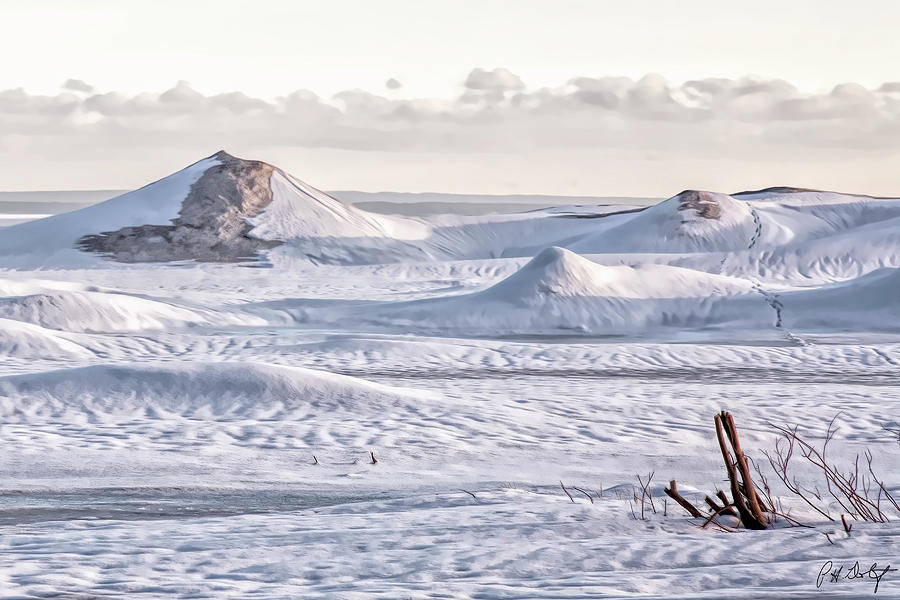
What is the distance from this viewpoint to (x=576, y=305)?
28.3 m

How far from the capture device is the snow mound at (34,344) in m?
19.6

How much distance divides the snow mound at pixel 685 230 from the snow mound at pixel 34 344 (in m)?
36.5

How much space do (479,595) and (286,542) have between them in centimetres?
170

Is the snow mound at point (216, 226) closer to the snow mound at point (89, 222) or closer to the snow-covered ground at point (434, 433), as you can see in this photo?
the snow mound at point (89, 222)

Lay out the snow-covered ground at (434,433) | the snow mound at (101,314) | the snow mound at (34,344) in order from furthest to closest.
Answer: the snow mound at (101,314) < the snow mound at (34,344) < the snow-covered ground at (434,433)

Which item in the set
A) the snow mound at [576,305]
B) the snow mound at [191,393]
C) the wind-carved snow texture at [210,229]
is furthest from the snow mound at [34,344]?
the wind-carved snow texture at [210,229]

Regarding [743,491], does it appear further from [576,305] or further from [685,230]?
[685,230]

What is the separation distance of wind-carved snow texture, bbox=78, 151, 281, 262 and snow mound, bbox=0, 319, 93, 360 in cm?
3309

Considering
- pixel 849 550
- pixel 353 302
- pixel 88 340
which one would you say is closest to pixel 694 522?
pixel 849 550

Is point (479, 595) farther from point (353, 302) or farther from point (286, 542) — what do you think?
point (353, 302)

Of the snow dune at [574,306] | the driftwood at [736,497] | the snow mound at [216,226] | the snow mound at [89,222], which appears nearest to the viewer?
the driftwood at [736,497]

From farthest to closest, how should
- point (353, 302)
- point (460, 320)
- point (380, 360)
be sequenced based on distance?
point (353, 302) → point (460, 320) → point (380, 360)

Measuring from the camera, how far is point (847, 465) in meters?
10.5

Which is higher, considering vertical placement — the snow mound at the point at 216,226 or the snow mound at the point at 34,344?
the snow mound at the point at 216,226
